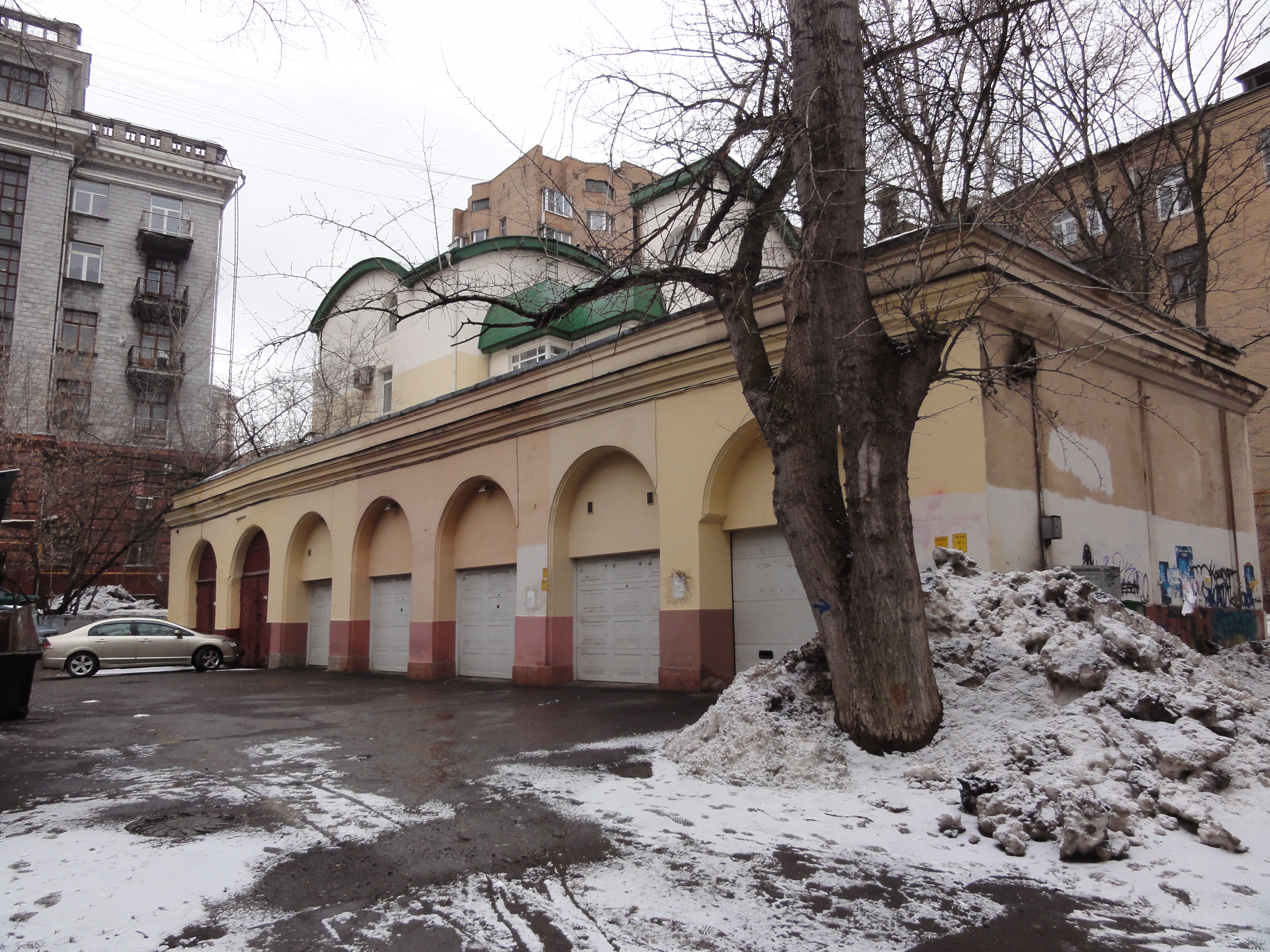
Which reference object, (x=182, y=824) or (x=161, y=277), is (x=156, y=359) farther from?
(x=182, y=824)

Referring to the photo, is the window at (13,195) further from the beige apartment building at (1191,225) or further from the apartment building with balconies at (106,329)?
the beige apartment building at (1191,225)

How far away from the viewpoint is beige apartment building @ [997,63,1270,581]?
16266 mm

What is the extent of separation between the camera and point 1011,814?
495 centimetres

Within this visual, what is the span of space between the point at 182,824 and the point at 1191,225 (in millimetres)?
22162

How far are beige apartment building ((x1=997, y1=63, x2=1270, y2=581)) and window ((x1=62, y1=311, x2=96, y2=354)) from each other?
40.7 metres

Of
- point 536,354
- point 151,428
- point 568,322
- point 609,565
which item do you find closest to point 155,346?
point 151,428

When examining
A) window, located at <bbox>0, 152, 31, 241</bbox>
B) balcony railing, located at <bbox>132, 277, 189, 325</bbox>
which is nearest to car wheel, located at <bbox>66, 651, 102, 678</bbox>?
balcony railing, located at <bbox>132, 277, 189, 325</bbox>

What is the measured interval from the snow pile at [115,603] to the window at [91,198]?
58.7ft

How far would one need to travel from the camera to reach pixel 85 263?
40.2 m

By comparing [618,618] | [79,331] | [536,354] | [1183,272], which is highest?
[79,331]

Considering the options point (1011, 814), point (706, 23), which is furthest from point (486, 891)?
point (706, 23)

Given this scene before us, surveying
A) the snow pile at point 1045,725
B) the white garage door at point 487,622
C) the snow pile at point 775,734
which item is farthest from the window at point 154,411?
the snow pile at point 1045,725

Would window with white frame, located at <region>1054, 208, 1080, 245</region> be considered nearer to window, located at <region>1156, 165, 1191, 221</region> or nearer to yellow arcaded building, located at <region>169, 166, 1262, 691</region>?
window, located at <region>1156, 165, 1191, 221</region>

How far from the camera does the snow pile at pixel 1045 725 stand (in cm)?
491
